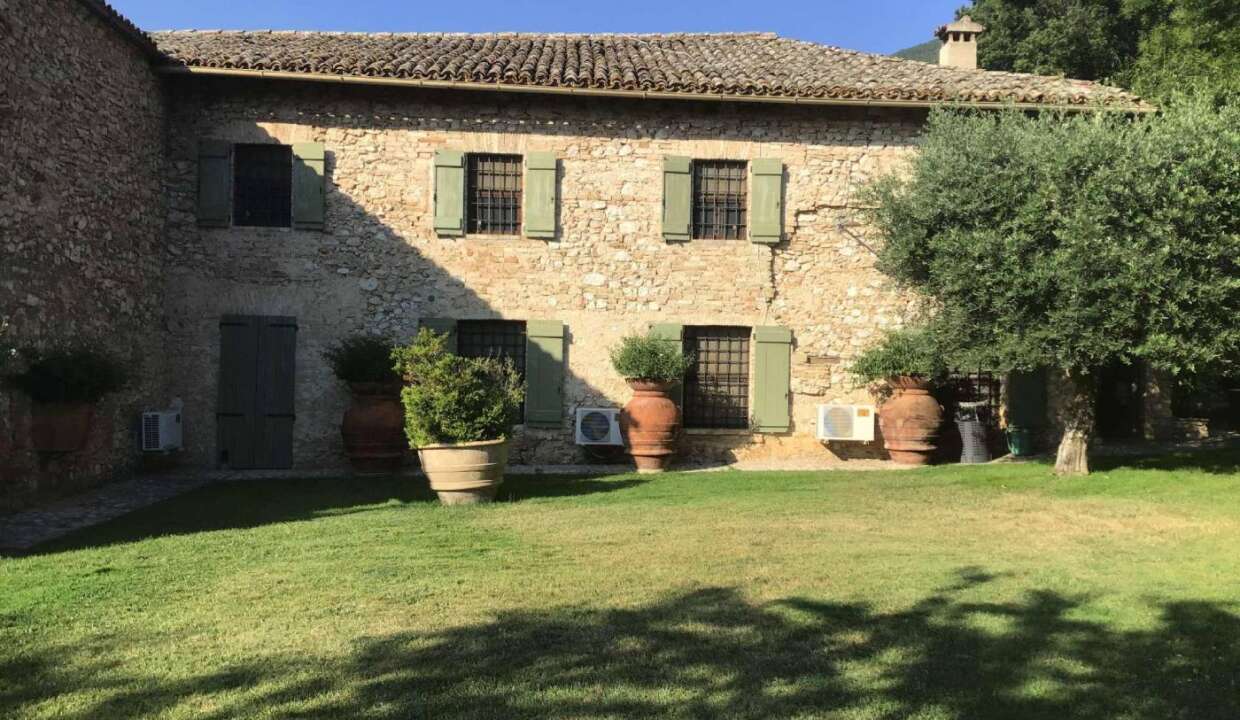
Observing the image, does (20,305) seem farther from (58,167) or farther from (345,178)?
(345,178)

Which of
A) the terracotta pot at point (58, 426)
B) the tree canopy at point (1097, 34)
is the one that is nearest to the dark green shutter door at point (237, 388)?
the terracotta pot at point (58, 426)

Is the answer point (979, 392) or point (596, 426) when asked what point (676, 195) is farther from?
point (979, 392)

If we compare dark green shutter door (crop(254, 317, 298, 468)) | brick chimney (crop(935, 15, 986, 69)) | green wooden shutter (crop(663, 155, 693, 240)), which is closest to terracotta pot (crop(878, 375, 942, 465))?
green wooden shutter (crop(663, 155, 693, 240))

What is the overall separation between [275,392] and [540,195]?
4.20 metres

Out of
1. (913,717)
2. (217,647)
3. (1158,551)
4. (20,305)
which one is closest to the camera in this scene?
(913,717)

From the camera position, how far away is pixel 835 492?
8211 mm

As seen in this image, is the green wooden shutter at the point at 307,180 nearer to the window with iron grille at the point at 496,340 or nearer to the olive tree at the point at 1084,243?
the window with iron grille at the point at 496,340

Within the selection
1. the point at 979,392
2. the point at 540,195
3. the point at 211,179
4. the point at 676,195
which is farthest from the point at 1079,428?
the point at 211,179

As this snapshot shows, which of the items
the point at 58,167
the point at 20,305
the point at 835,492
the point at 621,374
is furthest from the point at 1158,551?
the point at 58,167

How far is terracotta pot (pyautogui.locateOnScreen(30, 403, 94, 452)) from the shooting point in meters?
7.43

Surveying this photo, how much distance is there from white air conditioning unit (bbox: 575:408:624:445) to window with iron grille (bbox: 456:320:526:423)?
1030mm

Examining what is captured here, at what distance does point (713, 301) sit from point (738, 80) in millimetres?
2847

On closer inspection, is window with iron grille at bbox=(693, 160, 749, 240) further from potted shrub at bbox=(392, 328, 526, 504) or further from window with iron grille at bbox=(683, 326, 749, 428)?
potted shrub at bbox=(392, 328, 526, 504)

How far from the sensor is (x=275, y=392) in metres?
10.5
